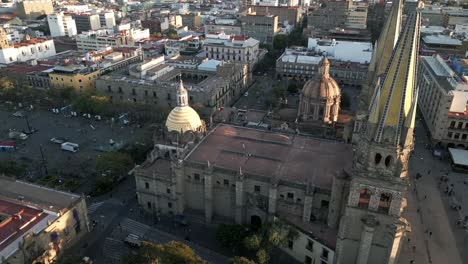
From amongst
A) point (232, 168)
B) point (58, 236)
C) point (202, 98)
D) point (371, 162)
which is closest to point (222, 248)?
point (232, 168)

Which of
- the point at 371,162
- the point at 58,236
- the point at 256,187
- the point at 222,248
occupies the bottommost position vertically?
the point at 222,248

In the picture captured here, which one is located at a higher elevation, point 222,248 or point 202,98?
point 202,98

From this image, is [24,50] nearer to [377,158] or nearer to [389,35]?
[389,35]

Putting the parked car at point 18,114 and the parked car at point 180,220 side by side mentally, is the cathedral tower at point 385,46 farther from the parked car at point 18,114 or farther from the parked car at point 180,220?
the parked car at point 18,114

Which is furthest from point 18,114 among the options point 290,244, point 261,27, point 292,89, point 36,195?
point 261,27

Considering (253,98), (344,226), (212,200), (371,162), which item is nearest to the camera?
Result: (371,162)

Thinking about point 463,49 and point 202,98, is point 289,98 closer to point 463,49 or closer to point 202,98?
point 202,98

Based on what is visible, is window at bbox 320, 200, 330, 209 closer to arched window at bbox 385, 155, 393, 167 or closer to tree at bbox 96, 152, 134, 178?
arched window at bbox 385, 155, 393, 167

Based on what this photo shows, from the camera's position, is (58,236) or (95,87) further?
(95,87)
